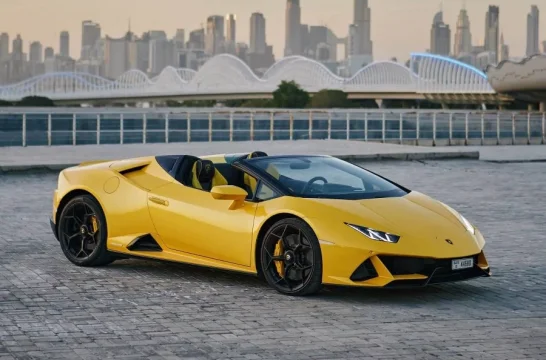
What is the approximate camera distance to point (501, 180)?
67.1 feet

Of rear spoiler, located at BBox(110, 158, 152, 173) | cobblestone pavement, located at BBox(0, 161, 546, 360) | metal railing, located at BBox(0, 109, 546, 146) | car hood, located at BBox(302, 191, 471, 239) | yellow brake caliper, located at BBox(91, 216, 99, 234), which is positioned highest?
metal railing, located at BBox(0, 109, 546, 146)

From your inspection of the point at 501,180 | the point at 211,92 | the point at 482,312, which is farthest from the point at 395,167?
the point at 211,92

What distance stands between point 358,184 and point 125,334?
2684 mm

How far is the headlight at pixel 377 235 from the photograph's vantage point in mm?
7816

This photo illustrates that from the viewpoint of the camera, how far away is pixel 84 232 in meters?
9.47

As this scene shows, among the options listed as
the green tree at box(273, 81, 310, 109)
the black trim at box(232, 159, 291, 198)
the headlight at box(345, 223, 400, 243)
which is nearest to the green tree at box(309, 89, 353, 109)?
the green tree at box(273, 81, 310, 109)

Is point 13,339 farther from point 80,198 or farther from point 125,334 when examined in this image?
point 80,198

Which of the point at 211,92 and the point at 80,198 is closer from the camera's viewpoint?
the point at 80,198

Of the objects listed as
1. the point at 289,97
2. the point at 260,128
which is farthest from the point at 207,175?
the point at 289,97

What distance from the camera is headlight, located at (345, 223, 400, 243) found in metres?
7.82

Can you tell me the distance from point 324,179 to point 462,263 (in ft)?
4.14

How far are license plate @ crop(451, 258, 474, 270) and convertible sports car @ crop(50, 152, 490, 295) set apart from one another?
0.01m

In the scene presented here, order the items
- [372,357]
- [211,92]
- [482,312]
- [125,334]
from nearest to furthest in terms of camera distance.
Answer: [372,357] → [125,334] → [482,312] → [211,92]

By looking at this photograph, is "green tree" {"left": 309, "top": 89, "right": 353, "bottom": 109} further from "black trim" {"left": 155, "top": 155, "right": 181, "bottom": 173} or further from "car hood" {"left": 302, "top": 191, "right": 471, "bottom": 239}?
"car hood" {"left": 302, "top": 191, "right": 471, "bottom": 239}
